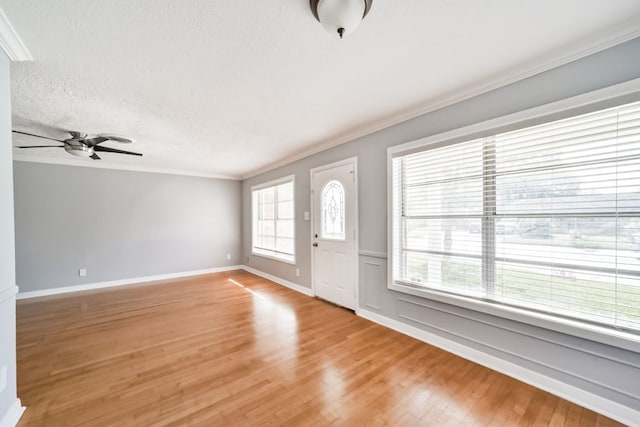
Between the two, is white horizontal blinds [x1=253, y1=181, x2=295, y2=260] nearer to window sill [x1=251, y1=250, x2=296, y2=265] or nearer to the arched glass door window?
window sill [x1=251, y1=250, x2=296, y2=265]

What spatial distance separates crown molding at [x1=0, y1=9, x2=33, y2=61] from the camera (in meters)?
1.50

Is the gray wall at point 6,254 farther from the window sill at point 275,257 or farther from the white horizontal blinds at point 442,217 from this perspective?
the window sill at point 275,257

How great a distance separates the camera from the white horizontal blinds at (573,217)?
1.67m

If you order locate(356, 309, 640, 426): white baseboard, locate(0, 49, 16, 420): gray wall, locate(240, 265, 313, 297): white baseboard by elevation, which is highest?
locate(0, 49, 16, 420): gray wall

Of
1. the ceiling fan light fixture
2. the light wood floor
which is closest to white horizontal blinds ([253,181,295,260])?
the light wood floor

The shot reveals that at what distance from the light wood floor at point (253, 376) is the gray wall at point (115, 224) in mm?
1453

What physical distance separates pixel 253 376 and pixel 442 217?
7.73ft

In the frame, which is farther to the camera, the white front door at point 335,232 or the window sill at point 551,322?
the white front door at point 335,232

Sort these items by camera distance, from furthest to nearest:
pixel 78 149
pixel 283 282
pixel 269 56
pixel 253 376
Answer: pixel 283 282, pixel 78 149, pixel 253 376, pixel 269 56

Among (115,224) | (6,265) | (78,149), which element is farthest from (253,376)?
(115,224)

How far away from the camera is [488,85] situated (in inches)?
88.0

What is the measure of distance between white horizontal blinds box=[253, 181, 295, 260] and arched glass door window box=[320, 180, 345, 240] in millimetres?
1069

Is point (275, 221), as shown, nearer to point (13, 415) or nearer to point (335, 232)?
point (335, 232)

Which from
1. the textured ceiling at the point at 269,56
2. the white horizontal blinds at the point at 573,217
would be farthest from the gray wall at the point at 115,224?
the white horizontal blinds at the point at 573,217
